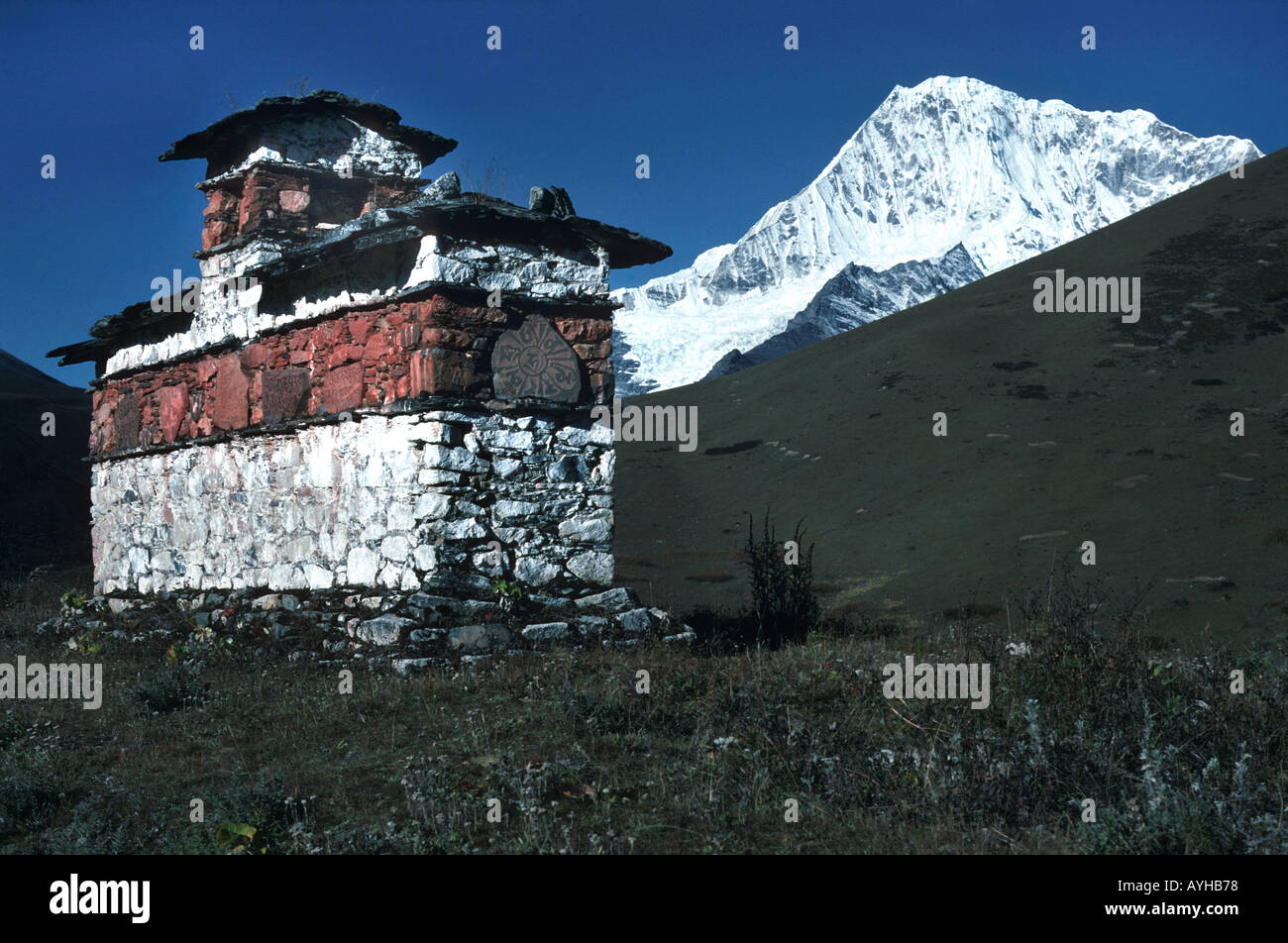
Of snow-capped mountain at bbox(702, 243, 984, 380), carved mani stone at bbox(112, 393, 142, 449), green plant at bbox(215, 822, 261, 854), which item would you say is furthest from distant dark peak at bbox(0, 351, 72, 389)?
snow-capped mountain at bbox(702, 243, 984, 380)

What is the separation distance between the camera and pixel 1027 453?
24.7 m

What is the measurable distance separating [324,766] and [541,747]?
4.17 feet

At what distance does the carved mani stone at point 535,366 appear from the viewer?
9.45 metres

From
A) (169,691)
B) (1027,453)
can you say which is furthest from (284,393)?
(1027,453)

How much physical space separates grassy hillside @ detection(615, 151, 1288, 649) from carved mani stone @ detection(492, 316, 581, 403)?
6.18 m

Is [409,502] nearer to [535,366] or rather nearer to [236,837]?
[535,366]

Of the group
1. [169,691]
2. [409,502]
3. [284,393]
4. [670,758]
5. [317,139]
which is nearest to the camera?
[670,758]

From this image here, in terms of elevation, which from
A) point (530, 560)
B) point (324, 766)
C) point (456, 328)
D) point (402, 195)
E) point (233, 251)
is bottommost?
point (324, 766)

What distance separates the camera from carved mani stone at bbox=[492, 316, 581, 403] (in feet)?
31.0

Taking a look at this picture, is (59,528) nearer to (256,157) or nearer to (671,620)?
(256,157)

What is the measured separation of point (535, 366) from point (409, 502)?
1.76m

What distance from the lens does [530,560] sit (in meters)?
9.38

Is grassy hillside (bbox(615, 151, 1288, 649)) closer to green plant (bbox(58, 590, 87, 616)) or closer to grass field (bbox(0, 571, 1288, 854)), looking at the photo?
grass field (bbox(0, 571, 1288, 854))
